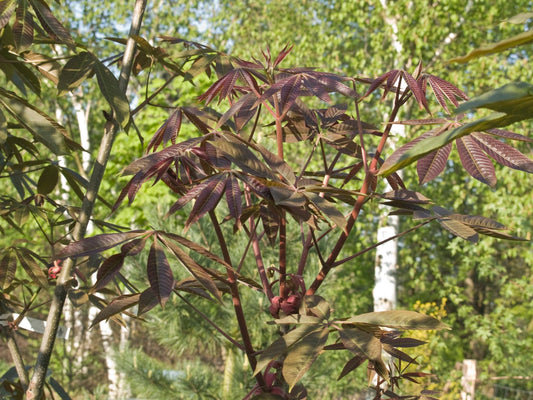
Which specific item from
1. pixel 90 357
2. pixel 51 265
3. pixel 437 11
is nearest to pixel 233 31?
pixel 437 11

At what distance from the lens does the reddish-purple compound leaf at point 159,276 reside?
53 centimetres

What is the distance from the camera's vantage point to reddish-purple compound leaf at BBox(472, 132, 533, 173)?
56 cm

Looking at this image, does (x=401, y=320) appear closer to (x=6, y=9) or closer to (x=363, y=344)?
(x=363, y=344)

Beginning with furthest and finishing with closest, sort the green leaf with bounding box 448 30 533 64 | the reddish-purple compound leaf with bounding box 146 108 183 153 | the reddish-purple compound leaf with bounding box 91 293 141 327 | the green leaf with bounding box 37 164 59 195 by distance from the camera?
the green leaf with bounding box 37 164 59 195
the reddish-purple compound leaf with bounding box 146 108 183 153
the reddish-purple compound leaf with bounding box 91 293 141 327
the green leaf with bounding box 448 30 533 64

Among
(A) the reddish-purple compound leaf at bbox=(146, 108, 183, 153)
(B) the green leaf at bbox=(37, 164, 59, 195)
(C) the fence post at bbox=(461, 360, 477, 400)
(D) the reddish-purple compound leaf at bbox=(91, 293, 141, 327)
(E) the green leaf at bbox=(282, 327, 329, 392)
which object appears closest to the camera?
(E) the green leaf at bbox=(282, 327, 329, 392)

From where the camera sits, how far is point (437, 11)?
16.7ft

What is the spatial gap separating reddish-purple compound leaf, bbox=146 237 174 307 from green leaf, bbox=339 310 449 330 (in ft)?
0.55

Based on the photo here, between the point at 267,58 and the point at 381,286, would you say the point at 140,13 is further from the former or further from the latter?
the point at 381,286

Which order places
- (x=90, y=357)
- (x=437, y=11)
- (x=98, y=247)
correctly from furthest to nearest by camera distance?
(x=90, y=357)
(x=437, y=11)
(x=98, y=247)

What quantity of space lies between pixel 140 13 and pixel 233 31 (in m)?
6.38

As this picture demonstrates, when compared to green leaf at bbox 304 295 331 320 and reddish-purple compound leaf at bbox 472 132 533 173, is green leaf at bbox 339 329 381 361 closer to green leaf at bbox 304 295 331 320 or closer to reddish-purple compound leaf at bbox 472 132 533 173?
green leaf at bbox 304 295 331 320

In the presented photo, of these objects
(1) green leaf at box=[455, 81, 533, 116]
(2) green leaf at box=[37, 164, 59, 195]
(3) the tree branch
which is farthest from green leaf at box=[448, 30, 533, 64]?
(2) green leaf at box=[37, 164, 59, 195]

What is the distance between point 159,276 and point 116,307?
8 cm

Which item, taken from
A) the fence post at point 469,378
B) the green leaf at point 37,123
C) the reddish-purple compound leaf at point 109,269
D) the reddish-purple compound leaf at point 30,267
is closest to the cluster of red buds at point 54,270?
the reddish-purple compound leaf at point 30,267
